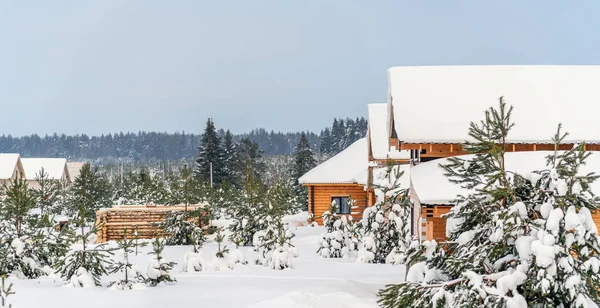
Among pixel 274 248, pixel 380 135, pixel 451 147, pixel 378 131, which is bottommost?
pixel 274 248

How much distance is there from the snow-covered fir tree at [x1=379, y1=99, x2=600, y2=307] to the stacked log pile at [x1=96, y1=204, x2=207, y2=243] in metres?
19.2

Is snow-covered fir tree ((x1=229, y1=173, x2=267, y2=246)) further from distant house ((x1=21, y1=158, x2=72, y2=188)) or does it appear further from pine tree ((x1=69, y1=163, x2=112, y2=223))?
distant house ((x1=21, y1=158, x2=72, y2=188))

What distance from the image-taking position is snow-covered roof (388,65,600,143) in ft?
53.7

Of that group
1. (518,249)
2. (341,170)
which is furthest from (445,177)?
(341,170)

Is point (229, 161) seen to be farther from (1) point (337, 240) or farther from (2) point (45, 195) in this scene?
(1) point (337, 240)

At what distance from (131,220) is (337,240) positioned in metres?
10.3

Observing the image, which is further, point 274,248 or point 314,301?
point 274,248

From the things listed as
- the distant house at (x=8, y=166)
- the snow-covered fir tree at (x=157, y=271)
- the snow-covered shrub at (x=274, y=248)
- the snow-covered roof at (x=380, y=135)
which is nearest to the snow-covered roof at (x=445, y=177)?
the snow-covered shrub at (x=274, y=248)

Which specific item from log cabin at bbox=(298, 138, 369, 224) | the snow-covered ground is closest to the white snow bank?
the snow-covered ground

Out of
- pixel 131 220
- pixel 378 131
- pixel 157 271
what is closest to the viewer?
pixel 157 271

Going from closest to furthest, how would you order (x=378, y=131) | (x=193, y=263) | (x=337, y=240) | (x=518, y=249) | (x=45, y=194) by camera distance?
(x=518, y=249) < (x=193, y=263) < (x=337, y=240) < (x=378, y=131) < (x=45, y=194)

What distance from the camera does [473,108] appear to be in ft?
56.8

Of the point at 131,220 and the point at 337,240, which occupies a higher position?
the point at 131,220

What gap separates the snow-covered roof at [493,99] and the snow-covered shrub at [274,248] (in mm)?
4693
